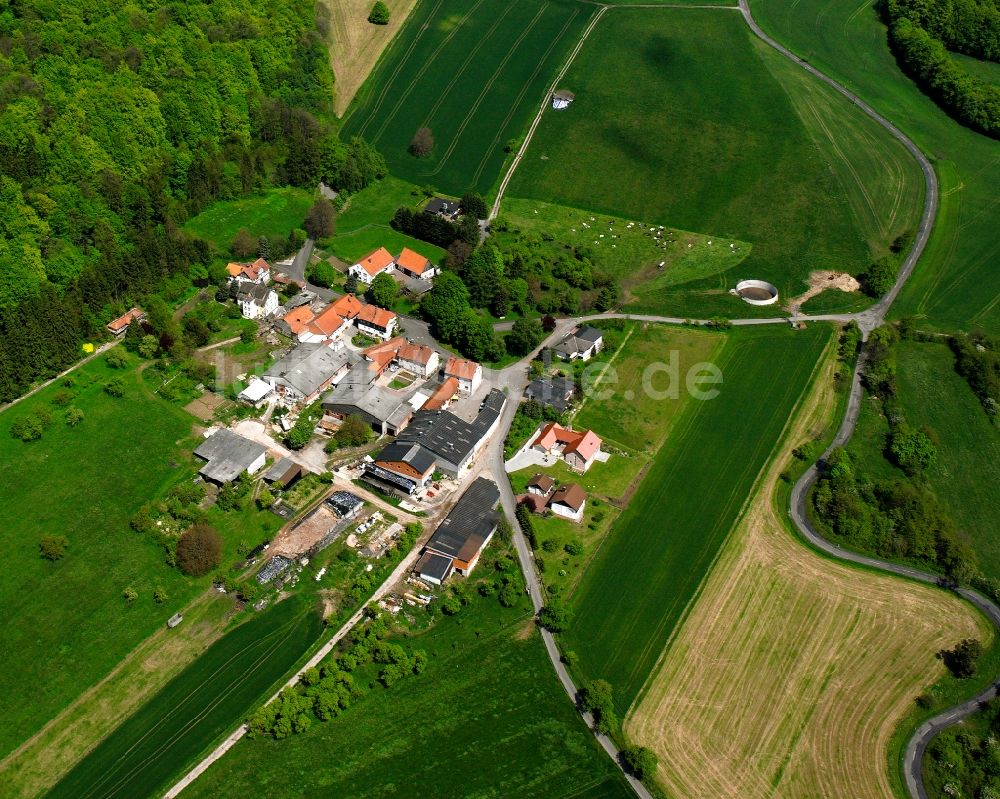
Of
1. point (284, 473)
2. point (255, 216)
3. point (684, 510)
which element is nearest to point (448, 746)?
point (284, 473)

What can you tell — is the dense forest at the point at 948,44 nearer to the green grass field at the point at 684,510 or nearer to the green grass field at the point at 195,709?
the green grass field at the point at 684,510

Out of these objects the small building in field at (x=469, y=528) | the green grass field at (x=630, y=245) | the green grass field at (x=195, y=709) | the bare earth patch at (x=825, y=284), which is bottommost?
the green grass field at (x=195, y=709)

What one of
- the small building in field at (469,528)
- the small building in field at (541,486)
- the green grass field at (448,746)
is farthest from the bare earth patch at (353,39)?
the green grass field at (448,746)

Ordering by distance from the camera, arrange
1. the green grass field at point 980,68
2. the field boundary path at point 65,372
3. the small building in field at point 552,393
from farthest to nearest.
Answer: the green grass field at point 980,68
the small building in field at point 552,393
the field boundary path at point 65,372

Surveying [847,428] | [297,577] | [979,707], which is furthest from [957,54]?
[297,577]

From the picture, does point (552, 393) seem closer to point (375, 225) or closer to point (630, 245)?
point (630, 245)

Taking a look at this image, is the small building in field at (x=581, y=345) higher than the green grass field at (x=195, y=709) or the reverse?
higher

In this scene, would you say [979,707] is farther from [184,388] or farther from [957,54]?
[957,54]
